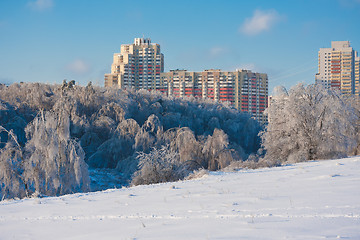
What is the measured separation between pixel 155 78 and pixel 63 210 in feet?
319

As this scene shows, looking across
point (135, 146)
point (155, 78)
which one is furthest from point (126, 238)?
point (155, 78)

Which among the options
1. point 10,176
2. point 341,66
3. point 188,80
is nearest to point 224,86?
point 188,80

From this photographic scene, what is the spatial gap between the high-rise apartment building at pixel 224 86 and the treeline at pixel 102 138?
140 ft

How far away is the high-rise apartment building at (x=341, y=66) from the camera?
11178 cm

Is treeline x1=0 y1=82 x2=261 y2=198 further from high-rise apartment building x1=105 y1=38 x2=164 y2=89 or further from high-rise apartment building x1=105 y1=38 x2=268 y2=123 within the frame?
high-rise apartment building x1=105 y1=38 x2=164 y2=89

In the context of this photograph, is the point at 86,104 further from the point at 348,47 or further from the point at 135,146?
the point at 348,47

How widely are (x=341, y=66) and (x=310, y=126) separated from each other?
96802 mm

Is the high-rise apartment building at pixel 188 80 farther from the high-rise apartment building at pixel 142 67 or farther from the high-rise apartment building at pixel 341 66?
the high-rise apartment building at pixel 341 66

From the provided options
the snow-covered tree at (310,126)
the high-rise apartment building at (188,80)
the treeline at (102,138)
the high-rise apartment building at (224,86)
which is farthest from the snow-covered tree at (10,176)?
the high-rise apartment building at (224,86)

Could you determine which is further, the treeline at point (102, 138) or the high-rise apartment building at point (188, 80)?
the high-rise apartment building at point (188, 80)

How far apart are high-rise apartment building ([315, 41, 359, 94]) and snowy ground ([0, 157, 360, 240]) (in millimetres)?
107833

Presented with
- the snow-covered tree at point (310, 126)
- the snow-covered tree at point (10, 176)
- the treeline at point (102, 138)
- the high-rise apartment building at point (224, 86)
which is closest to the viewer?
the snow-covered tree at point (10, 176)

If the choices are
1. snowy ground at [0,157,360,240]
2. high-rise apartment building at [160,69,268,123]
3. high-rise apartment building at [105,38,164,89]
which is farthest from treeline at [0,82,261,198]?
high-rise apartment building at [105,38,164,89]

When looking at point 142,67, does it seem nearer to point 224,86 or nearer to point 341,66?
point 224,86
